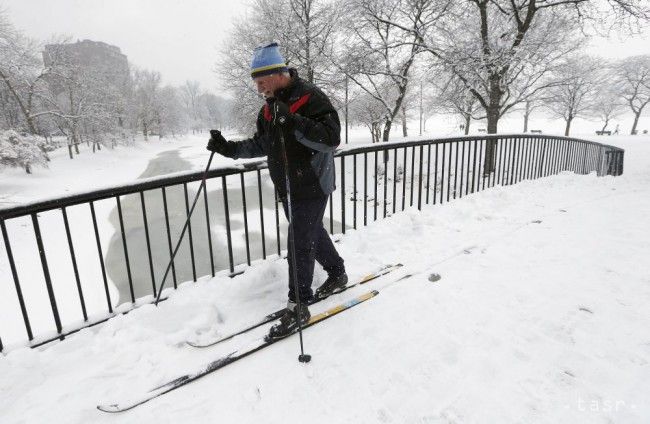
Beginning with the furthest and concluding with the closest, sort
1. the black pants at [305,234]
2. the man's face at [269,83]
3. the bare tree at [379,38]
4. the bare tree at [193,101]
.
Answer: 1. the bare tree at [193,101]
2. the bare tree at [379,38]
3. the black pants at [305,234]
4. the man's face at [269,83]

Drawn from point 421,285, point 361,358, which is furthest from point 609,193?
point 361,358

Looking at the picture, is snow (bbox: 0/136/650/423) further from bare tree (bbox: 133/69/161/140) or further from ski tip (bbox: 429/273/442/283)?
bare tree (bbox: 133/69/161/140)

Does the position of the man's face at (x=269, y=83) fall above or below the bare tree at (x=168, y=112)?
below

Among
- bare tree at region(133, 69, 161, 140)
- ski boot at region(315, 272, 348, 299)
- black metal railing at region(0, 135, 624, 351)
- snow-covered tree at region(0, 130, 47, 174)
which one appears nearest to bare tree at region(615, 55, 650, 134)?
black metal railing at region(0, 135, 624, 351)

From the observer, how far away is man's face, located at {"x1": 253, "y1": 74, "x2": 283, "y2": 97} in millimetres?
2236

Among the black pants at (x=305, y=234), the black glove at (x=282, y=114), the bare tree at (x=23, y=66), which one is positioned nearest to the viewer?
the black glove at (x=282, y=114)

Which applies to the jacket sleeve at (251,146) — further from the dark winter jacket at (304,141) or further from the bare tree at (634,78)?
the bare tree at (634,78)

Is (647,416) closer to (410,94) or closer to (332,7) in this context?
(332,7)

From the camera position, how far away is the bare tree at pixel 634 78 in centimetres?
3750

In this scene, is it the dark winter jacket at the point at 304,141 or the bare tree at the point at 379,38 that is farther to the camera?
the bare tree at the point at 379,38

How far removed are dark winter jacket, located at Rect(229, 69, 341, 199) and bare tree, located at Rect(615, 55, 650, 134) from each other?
50.4 m

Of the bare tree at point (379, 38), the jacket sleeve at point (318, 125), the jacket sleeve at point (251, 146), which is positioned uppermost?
the bare tree at point (379, 38)

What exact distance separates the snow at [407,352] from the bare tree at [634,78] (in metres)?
48.9

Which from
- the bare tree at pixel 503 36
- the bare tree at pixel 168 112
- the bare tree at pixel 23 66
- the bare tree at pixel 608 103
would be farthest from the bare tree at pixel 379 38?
the bare tree at pixel 168 112
